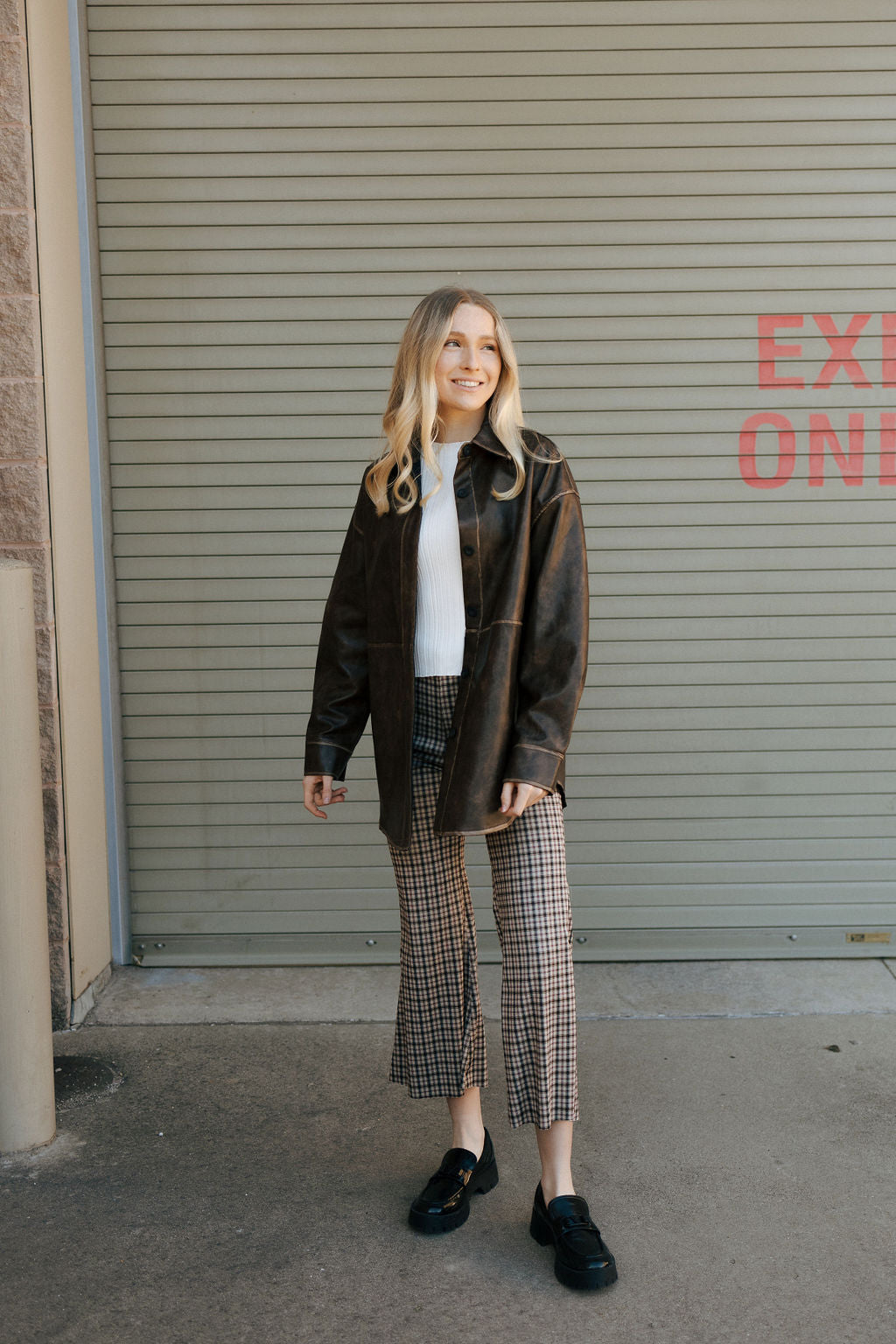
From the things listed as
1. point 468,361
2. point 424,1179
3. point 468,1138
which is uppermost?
point 468,361

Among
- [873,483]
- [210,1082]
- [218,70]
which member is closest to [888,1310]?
[210,1082]

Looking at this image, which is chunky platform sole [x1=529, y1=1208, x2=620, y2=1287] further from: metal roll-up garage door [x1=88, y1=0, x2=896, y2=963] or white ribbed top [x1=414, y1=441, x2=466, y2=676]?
metal roll-up garage door [x1=88, y1=0, x2=896, y2=963]

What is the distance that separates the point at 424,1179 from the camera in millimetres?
2982

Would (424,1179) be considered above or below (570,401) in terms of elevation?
below

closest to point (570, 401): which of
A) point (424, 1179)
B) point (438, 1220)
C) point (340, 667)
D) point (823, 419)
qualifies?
point (823, 419)

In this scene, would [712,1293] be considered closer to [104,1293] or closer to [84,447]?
[104,1293]

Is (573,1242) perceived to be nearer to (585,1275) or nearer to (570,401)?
(585,1275)

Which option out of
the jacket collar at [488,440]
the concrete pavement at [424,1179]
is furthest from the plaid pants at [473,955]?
the jacket collar at [488,440]

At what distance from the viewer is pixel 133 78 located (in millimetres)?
4059

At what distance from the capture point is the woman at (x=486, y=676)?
2.61 meters

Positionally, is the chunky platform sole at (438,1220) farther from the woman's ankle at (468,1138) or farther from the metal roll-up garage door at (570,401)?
the metal roll-up garage door at (570,401)

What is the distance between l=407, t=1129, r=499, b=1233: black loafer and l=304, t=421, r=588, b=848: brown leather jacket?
2.56 feet

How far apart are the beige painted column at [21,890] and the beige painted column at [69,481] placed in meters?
0.75

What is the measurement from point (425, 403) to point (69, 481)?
1.69m
